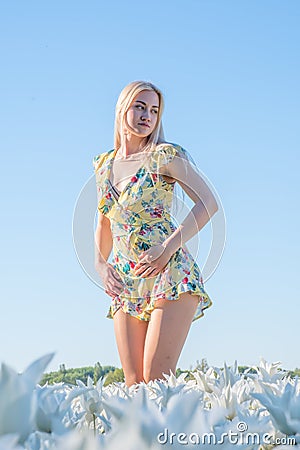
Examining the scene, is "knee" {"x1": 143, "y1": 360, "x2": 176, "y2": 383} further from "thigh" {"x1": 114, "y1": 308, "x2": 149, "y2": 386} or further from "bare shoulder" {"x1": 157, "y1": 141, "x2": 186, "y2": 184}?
"bare shoulder" {"x1": 157, "y1": 141, "x2": 186, "y2": 184}

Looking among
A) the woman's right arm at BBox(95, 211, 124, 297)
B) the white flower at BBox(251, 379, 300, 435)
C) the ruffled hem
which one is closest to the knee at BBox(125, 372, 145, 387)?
the ruffled hem

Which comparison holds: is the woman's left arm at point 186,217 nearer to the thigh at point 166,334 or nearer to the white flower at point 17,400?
the thigh at point 166,334

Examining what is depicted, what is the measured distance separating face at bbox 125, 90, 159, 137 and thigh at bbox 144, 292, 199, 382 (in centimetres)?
108

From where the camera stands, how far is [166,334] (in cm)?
415

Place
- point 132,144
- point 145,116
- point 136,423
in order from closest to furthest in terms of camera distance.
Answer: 1. point 136,423
2. point 145,116
3. point 132,144

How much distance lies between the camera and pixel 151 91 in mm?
4578

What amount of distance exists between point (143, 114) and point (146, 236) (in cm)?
78

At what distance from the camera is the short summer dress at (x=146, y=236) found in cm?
432

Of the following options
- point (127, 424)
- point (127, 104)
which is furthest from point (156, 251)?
point (127, 424)

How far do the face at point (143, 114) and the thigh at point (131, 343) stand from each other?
1.14 m

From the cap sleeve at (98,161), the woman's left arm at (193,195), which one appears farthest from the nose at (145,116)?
the cap sleeve at (98,161)

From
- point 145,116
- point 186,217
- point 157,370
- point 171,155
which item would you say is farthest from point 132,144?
point 157,370

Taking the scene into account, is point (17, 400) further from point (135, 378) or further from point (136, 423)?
point (135, 378)

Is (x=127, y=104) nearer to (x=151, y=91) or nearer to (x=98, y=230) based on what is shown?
(x=151, y=91)
